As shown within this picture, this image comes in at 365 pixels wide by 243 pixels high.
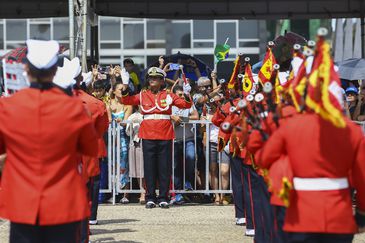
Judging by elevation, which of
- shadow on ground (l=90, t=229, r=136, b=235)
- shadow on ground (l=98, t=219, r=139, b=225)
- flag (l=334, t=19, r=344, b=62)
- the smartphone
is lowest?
shadow on ground (l=90, t=229, r=136, b=235)

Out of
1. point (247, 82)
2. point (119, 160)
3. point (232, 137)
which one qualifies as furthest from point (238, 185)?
point (119, 160)

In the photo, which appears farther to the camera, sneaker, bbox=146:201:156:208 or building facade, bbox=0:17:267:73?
building facade, bbox=0:17:267:73

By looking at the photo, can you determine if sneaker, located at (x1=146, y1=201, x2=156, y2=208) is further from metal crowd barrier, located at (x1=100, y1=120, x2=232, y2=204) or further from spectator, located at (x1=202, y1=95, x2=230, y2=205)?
spectator, located at (x1=202, y1=95, x2=230, y2=205)

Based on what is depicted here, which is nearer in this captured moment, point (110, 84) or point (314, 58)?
point (314, 58)

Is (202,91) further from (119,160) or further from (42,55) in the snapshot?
(42,55)

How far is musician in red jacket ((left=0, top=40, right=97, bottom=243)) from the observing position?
5125mm

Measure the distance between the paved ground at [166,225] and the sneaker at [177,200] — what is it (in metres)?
0.33

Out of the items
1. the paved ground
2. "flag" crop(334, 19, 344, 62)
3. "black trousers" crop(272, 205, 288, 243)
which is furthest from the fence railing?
"flag" crop(334, 19, 344, 62)

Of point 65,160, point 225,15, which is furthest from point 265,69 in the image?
point 225,15

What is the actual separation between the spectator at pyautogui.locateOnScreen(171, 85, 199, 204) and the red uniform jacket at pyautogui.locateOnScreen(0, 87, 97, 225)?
6.83m

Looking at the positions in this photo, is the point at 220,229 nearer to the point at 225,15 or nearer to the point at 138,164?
the point at 138,164

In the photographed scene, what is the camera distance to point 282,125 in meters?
5.21

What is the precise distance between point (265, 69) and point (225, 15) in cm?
1130

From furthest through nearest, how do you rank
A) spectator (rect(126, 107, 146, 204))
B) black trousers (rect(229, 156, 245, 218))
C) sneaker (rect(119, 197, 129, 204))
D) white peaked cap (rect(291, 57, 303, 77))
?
1. sneaker (rect(119, 197, 129, 204))
2. spectator (rect(126, 107, 146, 204))
3. black trousers (rect(229, 156, 245, 218))
4. white peaked cap (rect(291, 57, 303, 77))
